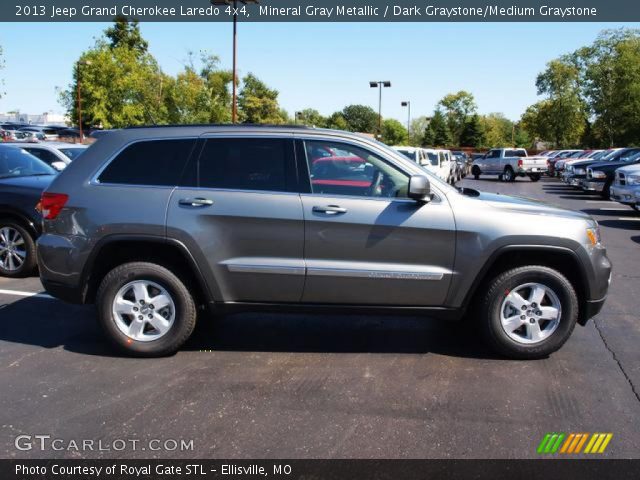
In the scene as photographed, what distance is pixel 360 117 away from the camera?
433ft

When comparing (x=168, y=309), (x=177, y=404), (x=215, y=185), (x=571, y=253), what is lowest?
(x=177, y=404)

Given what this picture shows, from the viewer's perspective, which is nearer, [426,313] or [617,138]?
[426,313]

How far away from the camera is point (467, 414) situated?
4008mm

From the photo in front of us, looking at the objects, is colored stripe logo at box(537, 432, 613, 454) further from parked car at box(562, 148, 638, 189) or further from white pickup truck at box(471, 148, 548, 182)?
white pickup truck at box(471, 148, 548, 182)

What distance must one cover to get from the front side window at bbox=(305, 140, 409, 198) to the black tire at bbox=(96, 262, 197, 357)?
137 cm

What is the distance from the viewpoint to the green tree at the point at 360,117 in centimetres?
12888

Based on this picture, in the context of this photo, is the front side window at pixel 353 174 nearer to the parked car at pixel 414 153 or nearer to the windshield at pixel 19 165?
the windshield at pixel 19 165

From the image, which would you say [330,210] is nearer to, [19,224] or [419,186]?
[419,186]

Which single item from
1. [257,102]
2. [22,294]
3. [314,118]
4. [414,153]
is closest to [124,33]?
[257,102]

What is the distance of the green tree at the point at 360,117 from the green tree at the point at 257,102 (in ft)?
125

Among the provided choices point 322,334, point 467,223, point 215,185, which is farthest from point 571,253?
point 215,185

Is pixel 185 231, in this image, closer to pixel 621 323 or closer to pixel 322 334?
pixel 322 334

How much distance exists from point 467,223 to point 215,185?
6.65ft

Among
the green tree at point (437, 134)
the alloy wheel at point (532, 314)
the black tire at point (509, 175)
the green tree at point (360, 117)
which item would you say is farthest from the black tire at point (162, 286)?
the green tree at point (360, 117)
